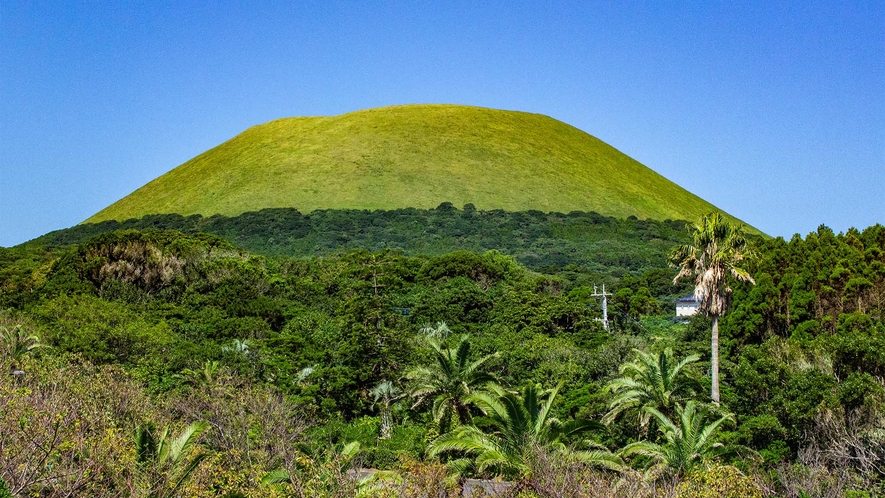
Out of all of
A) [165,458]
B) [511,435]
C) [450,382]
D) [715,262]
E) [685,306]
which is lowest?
[685,306]

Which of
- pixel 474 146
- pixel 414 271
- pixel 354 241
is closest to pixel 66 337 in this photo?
pixel 414 271

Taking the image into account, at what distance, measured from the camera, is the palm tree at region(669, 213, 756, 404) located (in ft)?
124

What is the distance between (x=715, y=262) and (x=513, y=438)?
45.0ft

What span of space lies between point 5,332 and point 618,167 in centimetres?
15760

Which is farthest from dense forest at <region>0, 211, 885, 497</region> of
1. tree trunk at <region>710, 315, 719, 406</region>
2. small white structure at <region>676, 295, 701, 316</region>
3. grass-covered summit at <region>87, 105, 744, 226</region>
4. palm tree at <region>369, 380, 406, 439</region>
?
grass-covered summit at <region>87, 105, 744, 226</region>

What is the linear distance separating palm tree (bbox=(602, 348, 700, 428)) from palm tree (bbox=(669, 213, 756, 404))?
10.3 feet

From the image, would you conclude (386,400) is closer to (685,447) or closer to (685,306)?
(685,447)

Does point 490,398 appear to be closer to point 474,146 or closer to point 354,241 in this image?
point 354,241

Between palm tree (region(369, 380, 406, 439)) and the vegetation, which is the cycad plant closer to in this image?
the vegetation

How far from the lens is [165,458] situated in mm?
23922

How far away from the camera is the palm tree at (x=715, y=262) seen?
37750 mm

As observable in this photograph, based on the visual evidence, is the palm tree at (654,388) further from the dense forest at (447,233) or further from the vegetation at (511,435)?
the dense forest at (447,233)

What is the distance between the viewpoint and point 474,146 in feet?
608

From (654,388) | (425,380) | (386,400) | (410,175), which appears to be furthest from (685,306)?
(410,175)
